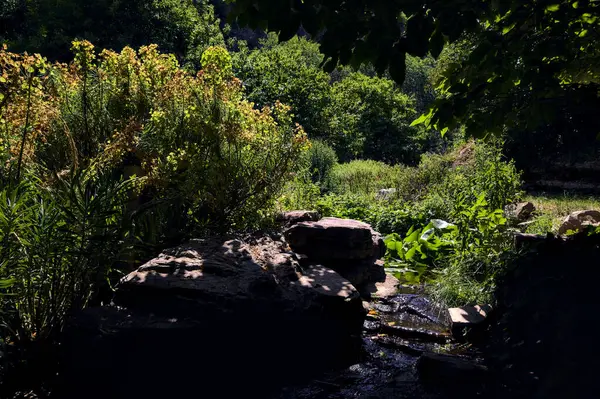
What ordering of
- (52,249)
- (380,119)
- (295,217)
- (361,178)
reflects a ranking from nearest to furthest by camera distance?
(52,249) < (295,217) < (361,178) < (380,119)

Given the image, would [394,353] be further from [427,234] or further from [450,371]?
[427,234]

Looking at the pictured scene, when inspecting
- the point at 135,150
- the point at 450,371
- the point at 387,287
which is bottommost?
the point at 450,371

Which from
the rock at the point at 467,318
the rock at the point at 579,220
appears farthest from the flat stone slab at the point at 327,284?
the rock at the point at 579,220

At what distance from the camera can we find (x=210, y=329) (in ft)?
14.2

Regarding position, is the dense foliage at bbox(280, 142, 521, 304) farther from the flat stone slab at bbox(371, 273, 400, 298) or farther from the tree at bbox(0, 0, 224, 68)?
the tree at bbox(0, 0, 224, 68)

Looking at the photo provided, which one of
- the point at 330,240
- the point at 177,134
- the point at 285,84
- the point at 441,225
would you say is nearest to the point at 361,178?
the point at 285,84

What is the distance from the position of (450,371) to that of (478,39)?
261 cm

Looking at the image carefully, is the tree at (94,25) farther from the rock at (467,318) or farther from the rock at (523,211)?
the rock at (467,318)

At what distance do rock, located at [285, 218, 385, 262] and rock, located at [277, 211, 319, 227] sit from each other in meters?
0.12

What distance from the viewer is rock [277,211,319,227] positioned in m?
6.47

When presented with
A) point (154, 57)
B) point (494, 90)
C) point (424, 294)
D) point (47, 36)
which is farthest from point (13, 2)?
point (494, 90)

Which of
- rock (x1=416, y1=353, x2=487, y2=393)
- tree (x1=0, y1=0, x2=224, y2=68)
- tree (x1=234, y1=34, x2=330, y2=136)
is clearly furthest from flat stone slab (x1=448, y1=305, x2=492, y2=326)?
tree (x1=0, y1=0, x2=224, y2=68)

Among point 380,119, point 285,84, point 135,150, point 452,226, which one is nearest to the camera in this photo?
point 135,150

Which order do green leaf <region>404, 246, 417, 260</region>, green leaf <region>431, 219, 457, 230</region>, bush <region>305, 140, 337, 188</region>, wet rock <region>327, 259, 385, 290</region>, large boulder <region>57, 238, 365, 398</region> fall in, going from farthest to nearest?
bush <region>305, 140, 337, 188</region> → green leaf <region>431, 219, 457, 230</region> → green leaf <region>404, 246, 417, 260</region> → wet rock <region>327, 259, 385, 290</region> → large boulder <region>57, 238, 365, 398</region>
